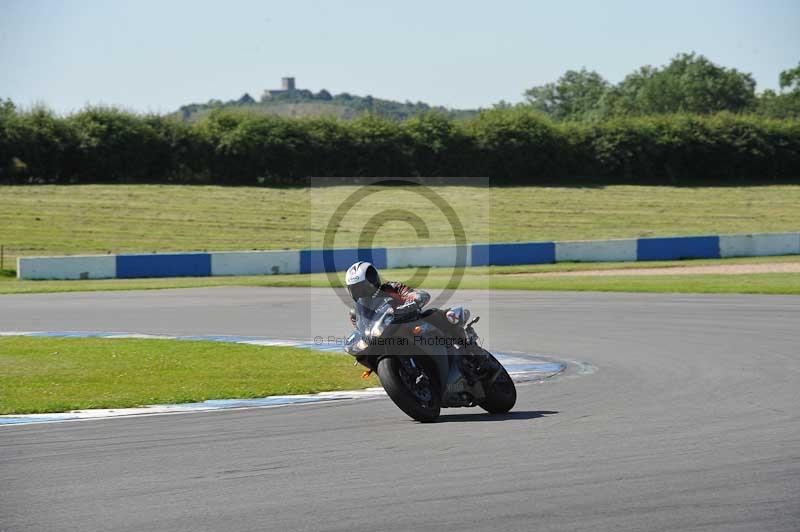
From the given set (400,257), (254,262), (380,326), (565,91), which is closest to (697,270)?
(400,257)

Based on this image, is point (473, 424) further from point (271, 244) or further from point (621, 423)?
point (271, 244)

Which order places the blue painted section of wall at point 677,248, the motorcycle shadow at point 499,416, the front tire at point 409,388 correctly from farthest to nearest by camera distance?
the blue painted section of wall at point 677,248
the motorcycle shadow at point 499,416
the front tire at point 409,388

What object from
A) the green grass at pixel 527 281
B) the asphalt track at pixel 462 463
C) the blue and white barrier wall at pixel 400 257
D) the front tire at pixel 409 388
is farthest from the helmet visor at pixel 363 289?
the blue and white barrier wall at pixel 400 257

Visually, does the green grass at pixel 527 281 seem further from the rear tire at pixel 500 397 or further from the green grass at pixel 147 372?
the rear tire at pixel 500 397

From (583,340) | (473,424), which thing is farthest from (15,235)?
(473,424)

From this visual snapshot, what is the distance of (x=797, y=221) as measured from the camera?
4609 centimetres

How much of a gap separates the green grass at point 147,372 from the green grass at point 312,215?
2079cm

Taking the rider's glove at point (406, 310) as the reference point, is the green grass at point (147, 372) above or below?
below

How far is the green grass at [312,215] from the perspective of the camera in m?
40.1

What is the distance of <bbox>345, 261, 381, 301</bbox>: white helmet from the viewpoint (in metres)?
9.41

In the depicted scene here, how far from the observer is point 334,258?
3391cm

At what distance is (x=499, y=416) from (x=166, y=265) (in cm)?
2421

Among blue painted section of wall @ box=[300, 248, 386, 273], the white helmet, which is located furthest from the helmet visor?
blue painted section of wall @ box=[300, 248, 386, 273]

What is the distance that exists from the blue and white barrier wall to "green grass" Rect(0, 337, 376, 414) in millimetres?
15529
